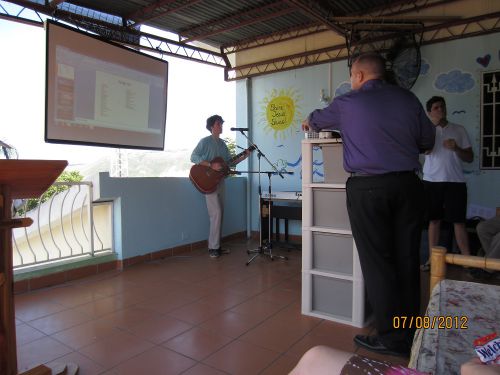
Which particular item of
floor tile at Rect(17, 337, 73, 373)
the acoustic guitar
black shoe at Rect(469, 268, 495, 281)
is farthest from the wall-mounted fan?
floor tile at Rect(17, 337, 73, 373)

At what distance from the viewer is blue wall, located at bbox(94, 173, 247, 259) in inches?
145

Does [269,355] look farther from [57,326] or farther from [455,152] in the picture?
[455,152]

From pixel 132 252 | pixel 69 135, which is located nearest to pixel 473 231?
pixel 132 252

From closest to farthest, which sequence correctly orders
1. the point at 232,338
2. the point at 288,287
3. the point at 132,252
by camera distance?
the point at 232,338 < the point at 288,287 < the point at 132,252

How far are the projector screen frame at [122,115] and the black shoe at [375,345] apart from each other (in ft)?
9.99

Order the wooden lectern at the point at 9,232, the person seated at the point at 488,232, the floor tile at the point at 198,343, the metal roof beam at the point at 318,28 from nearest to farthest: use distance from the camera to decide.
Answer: the wooden lectern at the point at 9,232, the floor tile at the point at 198,343, the person seated at the point at 488,232, the metal roof beam at the point at 318,28

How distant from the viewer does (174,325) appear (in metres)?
2.33

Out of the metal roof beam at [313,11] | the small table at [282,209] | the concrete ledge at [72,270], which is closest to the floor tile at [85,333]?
the concrete ledge at [72,270]

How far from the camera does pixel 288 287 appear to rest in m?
3.09

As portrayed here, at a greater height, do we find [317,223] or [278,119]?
[278,119]

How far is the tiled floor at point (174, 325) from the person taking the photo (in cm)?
188

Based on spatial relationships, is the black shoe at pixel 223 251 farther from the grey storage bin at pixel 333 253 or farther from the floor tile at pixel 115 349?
the floor tile at pixel 115 349

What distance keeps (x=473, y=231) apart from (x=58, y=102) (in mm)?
4209

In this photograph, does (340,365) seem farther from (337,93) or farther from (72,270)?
(337,93)
